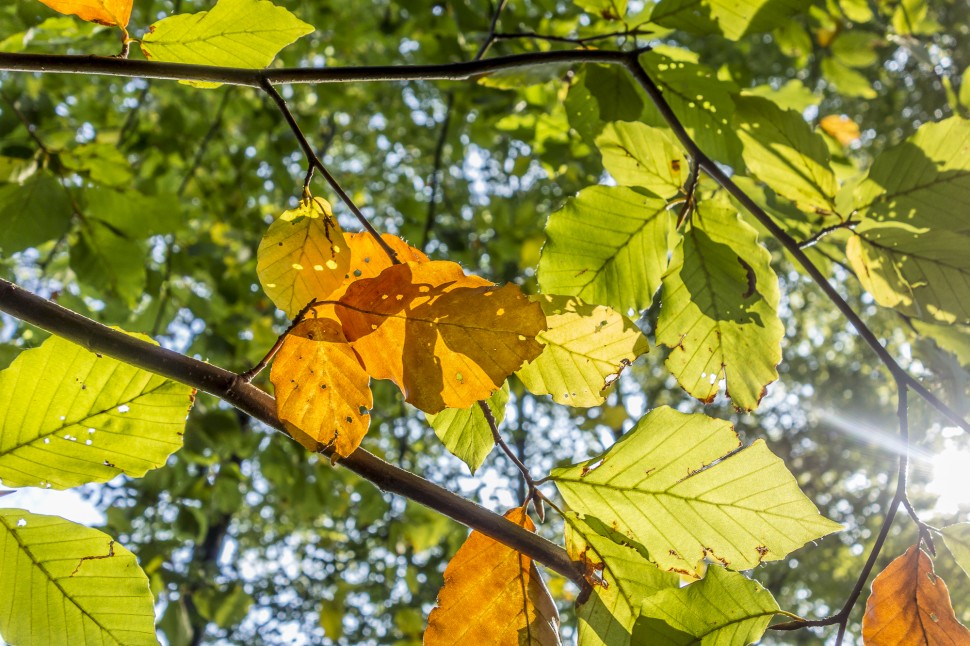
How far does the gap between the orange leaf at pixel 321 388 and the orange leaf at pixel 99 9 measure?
32 cm

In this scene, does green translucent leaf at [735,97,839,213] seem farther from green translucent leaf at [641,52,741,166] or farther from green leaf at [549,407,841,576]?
green leaf at [549,407,841,576]

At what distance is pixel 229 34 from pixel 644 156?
498mm

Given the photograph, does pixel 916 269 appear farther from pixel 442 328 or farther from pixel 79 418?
pixel 79 418

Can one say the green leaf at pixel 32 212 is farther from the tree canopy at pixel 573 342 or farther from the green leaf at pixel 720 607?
the green leaf at pixel 720 607

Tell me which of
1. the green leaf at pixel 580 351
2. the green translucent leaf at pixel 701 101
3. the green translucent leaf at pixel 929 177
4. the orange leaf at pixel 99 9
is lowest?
the green leaf at pixel 580 351

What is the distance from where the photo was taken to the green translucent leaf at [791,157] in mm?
794

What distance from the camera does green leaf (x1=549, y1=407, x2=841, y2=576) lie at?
0.57 meters

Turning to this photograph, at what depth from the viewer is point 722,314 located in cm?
74

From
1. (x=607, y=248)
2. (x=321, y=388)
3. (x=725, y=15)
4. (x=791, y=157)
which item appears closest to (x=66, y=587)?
(x=321, y=388)

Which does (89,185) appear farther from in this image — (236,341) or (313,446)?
(236,341)

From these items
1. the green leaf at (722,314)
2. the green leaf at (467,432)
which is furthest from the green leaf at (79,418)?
the green leaf at (722,314)

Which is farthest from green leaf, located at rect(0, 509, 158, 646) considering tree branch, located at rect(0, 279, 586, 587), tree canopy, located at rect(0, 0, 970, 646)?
tree branch, located at rect(0, 279, 586, 587)

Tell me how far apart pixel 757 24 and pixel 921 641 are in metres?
0.75

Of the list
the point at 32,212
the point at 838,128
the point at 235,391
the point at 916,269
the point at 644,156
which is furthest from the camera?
the point at 838,128
